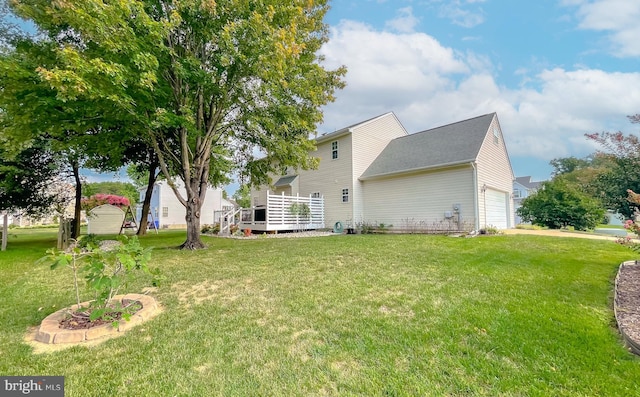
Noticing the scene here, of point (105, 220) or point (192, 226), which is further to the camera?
point (105, 220)

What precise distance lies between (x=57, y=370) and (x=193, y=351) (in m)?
1.14

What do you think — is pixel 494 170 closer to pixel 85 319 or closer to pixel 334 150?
pixel 334 150

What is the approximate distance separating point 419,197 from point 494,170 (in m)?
4.29

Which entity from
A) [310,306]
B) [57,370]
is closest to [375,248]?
[310,306]

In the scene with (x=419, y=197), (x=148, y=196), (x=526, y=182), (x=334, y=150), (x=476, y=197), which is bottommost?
(x=476, y=197)

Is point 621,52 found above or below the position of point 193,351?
above

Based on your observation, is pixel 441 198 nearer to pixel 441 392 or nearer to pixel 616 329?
pixel 616 329

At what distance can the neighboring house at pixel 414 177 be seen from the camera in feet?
43.4

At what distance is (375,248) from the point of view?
8.58m

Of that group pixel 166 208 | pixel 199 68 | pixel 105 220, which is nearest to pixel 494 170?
pixel 199 68

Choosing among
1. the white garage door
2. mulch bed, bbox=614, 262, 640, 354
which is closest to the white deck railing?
the white garage door

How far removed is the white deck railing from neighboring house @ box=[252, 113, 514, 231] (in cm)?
79

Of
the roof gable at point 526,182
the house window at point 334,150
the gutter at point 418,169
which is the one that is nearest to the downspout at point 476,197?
the gutter at point 418,169

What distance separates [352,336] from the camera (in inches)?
124
